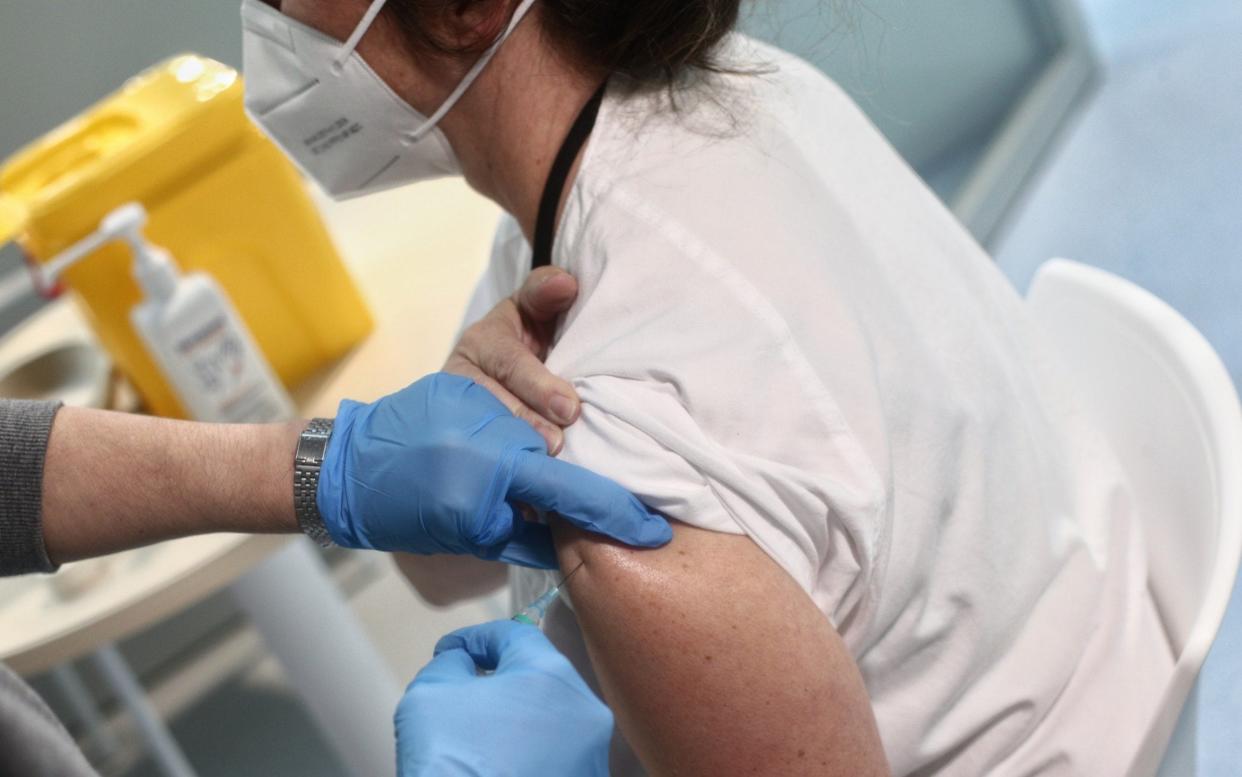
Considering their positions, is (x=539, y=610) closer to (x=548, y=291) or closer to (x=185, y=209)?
(x=548, y=291)

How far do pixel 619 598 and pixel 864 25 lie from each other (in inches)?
43.6

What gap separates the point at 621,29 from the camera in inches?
37.5

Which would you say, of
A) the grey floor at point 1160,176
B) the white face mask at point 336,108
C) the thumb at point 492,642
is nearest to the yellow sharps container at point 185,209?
the white face mask at point 336,108

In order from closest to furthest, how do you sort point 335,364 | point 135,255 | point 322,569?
point 135,255
point 335,364
point 322,569

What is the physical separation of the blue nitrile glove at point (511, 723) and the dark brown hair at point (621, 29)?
0.44 metres

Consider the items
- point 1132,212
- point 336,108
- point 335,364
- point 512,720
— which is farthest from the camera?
point 1132,212

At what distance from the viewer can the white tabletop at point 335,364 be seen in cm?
118

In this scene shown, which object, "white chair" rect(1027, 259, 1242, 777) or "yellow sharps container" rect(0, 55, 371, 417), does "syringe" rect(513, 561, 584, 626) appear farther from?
"yellow sharps container" rect(0, 55, 371, 417)

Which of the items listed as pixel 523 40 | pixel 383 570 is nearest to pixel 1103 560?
pixel 523 40

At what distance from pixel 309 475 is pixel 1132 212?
158cm

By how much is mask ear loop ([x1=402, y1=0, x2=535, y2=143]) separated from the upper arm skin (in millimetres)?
376

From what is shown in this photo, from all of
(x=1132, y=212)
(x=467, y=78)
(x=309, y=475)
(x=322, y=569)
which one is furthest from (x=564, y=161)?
(x=1132, y=212)

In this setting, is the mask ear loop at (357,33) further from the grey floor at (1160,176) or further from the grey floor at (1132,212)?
the grey floor at (1160,176)

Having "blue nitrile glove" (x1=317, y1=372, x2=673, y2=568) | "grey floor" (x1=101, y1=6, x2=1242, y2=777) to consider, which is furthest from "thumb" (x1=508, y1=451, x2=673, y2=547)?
"grey floor" (x1=101, y1=6, x2=1242, y2=777)
